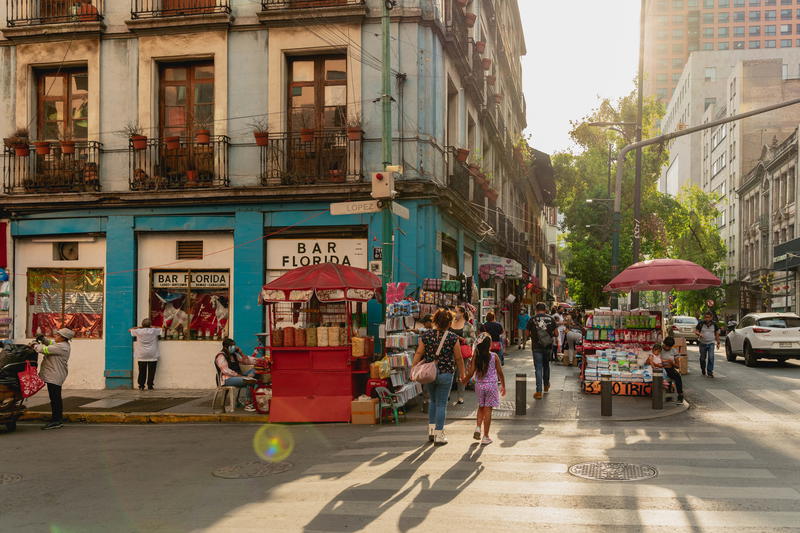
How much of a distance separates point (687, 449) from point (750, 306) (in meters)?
59.8

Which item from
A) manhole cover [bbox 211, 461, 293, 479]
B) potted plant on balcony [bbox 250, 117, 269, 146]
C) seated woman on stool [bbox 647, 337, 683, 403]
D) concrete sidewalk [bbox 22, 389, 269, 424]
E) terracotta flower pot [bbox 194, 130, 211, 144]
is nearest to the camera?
manhole cover [bbox 211, 461, 293, 479]

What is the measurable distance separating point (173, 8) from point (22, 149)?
4879 millimetres

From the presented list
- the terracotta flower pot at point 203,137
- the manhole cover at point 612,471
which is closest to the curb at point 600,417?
the manhole cover at point 612,471

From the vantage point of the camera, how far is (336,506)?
262 inches

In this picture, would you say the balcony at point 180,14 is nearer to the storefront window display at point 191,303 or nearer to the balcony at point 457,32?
the balcony at point 457,32

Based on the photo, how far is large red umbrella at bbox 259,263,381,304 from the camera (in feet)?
39.6

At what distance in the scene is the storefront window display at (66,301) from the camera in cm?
1725

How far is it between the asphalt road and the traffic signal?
3939 millimetres

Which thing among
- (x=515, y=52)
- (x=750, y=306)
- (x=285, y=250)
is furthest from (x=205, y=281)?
(x=750, y=306)

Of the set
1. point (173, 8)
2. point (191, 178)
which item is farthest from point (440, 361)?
point (173, 8)

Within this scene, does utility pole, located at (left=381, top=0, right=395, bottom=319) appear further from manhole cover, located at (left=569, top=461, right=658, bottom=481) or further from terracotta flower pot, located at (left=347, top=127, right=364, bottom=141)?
manhole cover, located at (left=569, top=461, right=658, bottom=481)

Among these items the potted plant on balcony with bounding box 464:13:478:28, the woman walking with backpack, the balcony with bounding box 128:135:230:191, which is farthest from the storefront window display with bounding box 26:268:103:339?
the potted plant on balcony with bounding box 464:13:478:28

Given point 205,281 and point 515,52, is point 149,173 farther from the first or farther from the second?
point 515,52

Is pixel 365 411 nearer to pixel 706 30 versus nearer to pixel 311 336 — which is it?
pixel 311 336
